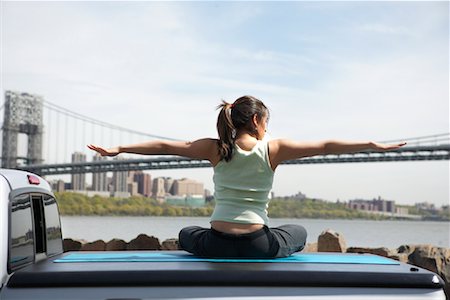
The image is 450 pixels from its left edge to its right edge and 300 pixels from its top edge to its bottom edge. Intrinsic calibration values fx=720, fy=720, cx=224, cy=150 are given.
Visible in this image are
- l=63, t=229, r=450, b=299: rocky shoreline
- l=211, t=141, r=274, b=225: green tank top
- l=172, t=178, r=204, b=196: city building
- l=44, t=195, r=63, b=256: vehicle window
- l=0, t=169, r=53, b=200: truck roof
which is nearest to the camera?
l=0, t=169, r=53, b=200: truck roof

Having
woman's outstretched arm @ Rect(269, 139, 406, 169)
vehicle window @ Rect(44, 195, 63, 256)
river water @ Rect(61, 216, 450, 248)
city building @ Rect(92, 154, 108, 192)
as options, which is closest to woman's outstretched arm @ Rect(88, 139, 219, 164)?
woman's outstretched arm @ Rect(269, 139, 406, 169)

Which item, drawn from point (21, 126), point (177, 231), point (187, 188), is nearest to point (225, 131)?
point (177, 231)

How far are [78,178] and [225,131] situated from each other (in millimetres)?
39549

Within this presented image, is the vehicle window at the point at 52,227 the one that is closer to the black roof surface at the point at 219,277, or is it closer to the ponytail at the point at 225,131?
the ponytail at the point at 225,131

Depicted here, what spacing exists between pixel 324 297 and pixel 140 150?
49.1 inches

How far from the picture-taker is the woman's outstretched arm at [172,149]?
3.31 m

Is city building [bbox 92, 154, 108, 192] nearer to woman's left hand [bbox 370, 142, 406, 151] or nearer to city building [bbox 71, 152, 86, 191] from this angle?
city building [bbox 71, 152, 86, 191]

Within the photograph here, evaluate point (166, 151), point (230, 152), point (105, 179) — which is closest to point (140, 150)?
point (166, 151)

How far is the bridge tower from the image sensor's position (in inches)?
1809

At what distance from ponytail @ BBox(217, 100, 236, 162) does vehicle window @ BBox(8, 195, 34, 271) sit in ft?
3.08

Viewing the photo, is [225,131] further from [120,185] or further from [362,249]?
[120,185]

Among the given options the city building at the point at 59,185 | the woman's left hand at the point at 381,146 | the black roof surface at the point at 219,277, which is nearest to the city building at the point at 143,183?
the city building at the point at 59,185

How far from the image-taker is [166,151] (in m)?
3.38

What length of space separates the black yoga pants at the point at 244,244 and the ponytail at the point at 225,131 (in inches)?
14.7
